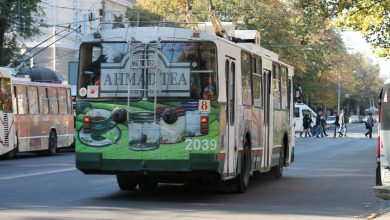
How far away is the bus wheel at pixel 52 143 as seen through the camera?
33.5 m

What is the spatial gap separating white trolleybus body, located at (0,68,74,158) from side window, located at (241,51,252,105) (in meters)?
12.3

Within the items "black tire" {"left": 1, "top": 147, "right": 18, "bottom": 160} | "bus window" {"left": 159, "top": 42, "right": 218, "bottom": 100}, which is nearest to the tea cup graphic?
"bus window" {"left": 159, "top": 42, "right": 218, "bottom": 100}

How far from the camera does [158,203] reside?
1477 cm

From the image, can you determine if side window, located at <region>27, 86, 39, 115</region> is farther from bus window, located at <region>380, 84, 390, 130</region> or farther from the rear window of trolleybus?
bus window, located at <region>380, 84, 390, 130</region>

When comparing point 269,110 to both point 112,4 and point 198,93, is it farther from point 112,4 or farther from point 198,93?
point 112,4

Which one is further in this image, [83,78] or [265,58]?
[265,58]

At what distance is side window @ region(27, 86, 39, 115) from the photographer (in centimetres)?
3188

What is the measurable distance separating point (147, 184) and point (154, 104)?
3.05 metres

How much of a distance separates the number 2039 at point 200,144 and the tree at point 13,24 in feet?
92.9

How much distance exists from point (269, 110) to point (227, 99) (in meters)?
4.11

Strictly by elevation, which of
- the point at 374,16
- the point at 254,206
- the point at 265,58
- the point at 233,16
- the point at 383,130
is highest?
the point at 233,16

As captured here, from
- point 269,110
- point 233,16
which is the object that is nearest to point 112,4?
point 233,16

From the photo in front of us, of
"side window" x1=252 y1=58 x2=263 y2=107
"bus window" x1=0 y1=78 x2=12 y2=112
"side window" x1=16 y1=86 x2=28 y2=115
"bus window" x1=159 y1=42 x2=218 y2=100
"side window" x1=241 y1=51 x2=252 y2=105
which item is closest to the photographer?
"bus window" x1=159 y1=42 x2=218 y2=100

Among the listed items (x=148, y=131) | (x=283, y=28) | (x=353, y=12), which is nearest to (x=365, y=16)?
(x=353, y=12)
